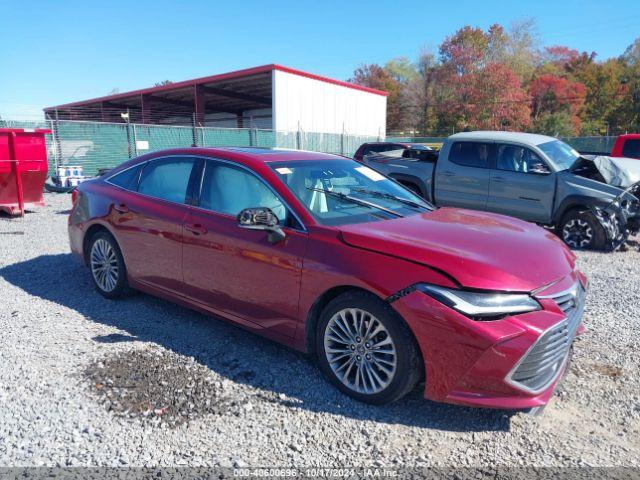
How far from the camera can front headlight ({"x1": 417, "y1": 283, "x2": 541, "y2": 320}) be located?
106 inches

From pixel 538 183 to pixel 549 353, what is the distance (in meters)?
6.13

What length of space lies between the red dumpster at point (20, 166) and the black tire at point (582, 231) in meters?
10.0

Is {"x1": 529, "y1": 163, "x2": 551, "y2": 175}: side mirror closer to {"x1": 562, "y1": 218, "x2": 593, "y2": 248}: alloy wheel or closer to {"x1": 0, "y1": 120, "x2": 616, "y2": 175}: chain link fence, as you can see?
{"x1": 562, "y1": 218, "x2": 593, "y2": 248}: alloy wheel

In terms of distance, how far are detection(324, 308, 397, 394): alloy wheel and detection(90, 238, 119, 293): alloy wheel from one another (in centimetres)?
270

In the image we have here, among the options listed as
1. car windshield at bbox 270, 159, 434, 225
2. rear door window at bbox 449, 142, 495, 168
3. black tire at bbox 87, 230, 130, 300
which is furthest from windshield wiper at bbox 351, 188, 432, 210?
rear door window at bbox 449, 142, 495, 168

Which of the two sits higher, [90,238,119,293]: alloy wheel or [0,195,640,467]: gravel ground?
[90,238,119,293]: alloy wheel

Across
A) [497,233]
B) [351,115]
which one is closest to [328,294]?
[497,233]

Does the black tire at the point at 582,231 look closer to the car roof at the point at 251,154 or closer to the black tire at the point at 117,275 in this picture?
the car roof at the point at 251,154

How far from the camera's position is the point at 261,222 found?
344 cm

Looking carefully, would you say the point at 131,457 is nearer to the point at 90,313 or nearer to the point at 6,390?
the point at 6,390

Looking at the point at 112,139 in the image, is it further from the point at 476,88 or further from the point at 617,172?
the point at 476,88

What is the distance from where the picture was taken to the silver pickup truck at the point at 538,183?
765 centimetres

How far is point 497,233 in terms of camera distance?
3447mm

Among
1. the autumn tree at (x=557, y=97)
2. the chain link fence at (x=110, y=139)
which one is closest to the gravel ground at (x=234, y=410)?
the chain link fence at (x=110, y=139)
